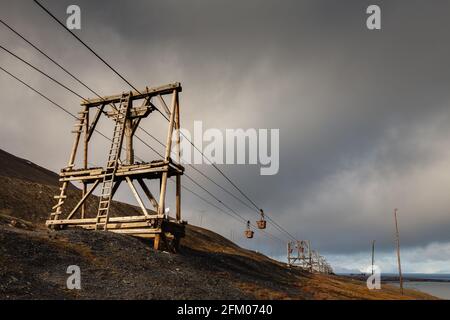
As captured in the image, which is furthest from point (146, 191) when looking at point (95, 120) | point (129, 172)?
point (95, 120)

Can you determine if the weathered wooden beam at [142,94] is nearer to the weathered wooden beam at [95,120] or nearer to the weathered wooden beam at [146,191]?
the weathered wooden beam at [95,120]

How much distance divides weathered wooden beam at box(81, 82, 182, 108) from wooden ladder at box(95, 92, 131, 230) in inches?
23.7

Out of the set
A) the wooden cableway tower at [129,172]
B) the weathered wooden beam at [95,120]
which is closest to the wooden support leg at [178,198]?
the wooden cableway tower at [129,172]

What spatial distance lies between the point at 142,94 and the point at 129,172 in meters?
5.65

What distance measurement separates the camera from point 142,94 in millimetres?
23141

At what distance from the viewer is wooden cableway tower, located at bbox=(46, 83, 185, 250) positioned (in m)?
19.4

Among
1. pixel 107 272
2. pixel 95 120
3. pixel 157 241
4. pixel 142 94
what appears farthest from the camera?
pixel 95 120

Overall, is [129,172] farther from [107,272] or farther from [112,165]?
[107,272]

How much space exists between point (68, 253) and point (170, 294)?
211 inches

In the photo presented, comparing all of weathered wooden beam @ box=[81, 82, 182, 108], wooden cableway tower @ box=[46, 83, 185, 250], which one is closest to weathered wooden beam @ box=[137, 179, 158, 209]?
wooden cableway tower @ box=[46, 83, 185, 250]
